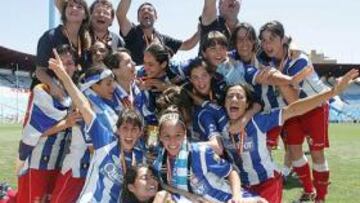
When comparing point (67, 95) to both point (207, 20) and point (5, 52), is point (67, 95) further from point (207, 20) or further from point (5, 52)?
point (5, 52)

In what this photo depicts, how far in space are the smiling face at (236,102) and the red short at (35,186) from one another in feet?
5.91

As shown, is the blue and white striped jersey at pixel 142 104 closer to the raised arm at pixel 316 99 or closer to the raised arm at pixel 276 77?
the raised arm at pixel 276 77

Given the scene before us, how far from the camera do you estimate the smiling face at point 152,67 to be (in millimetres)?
4949

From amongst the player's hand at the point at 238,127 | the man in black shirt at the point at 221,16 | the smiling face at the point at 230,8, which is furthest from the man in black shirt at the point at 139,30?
the player's hand at the point at 238,127

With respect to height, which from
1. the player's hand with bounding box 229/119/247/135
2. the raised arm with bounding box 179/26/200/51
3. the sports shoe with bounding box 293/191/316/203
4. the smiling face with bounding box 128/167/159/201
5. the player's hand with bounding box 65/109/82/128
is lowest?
the sports shoe with bounding box 293/191/316/203

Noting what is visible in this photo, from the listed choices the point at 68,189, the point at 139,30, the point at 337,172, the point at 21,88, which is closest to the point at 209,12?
the point at 139,30

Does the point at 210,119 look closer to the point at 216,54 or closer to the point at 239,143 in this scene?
the point at 239,143

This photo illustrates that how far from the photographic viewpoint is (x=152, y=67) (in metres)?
4.96

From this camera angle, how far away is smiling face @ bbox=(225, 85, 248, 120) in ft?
15.0

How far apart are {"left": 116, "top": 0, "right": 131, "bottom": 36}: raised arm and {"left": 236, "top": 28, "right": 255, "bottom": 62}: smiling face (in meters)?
1.46

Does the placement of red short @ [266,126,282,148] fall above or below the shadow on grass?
above

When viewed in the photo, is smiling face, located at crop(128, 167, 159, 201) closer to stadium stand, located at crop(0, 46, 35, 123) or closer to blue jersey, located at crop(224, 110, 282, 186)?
blue jersey, located at crop(224, 110, 282, 186)

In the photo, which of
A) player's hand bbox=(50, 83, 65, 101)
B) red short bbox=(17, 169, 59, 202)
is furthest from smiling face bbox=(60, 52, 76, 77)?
red short bbox=(17, 169, 59, 202)

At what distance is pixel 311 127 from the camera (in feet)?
19.5
